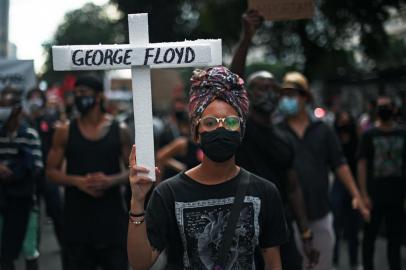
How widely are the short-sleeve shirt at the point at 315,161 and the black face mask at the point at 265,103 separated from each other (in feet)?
3.12

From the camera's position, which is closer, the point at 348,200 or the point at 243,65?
the point at 243,65

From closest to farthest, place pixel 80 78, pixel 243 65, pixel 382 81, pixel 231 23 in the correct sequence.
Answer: pixel 243 65 → pixel 80 78 → pixel 382 81 → pixel 231 23

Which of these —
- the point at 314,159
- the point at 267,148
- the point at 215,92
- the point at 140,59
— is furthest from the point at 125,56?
the point at 314,159

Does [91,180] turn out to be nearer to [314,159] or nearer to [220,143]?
[314,159]

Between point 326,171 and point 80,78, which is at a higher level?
point 80,78

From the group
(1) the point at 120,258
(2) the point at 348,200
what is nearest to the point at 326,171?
(1) the point at 120,258

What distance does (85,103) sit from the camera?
5.45 m

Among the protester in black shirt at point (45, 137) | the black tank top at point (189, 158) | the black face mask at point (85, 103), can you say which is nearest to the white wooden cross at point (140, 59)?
the black face mask at point (85, 103)

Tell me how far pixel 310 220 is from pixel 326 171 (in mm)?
467

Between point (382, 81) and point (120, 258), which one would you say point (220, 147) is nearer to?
point (120, 258)

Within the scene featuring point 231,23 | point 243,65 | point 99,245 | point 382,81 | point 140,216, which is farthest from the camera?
point 231,23

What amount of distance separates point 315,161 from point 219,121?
9.30 feet

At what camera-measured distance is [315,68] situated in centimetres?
2277

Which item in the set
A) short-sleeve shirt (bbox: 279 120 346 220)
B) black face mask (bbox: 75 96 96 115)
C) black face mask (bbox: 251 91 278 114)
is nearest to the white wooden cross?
black face mask (bbox: 251 91 278 114)
